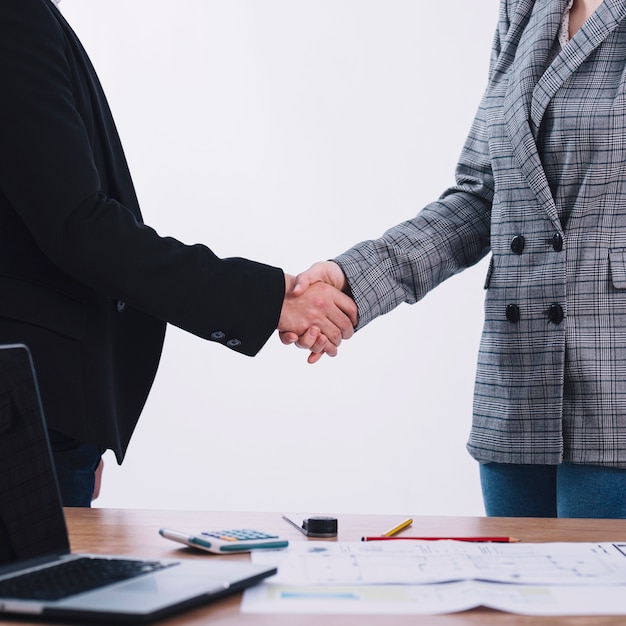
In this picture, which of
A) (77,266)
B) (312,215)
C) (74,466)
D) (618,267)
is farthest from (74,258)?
(312,215)

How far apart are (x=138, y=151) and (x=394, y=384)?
1325mm

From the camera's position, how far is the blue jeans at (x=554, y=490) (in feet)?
4.18

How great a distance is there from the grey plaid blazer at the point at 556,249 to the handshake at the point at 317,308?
0.37 m

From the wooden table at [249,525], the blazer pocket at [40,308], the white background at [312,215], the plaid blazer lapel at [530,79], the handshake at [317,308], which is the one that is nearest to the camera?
the wooden table at [249,525]

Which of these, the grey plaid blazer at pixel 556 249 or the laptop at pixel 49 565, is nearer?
the laptop at pixel 49 565

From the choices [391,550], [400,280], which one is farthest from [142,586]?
[400,280]

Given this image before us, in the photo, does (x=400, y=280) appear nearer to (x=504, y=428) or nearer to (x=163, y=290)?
(x=504, y=428)

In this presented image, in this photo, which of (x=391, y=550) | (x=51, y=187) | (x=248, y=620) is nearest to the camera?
(x=248, y=620)

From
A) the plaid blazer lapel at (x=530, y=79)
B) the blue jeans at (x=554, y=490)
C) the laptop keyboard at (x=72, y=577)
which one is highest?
the plaid blazer lapel at (x=530, y=79)

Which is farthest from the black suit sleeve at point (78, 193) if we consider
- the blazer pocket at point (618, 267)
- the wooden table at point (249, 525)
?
the blazer pocket at point (618, 267)

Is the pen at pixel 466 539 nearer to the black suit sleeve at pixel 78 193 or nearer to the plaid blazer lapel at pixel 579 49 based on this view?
the black suit sleeve at pixel 78 193

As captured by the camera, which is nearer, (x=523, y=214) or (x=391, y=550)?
(x=391, y=550)

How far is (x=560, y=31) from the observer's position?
57.9 inches

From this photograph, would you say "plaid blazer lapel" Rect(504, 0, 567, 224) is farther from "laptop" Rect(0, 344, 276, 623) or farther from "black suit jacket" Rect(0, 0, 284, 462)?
"laptop" Rect(0, 344, 276, 623)
